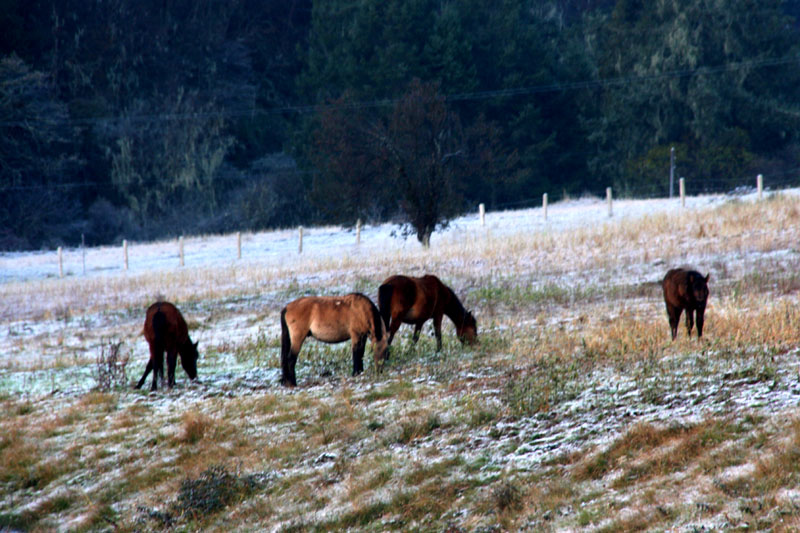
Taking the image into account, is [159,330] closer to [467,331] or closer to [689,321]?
[467,331]

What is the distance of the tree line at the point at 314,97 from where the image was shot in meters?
52.6

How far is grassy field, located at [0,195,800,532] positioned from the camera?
22.4 feet

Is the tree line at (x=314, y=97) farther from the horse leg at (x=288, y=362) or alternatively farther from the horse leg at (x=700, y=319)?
the horse leg at (x=700, y=319)

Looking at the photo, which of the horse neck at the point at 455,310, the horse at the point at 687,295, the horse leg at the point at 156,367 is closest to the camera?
the horse at the point at 687,295

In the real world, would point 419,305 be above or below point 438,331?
above

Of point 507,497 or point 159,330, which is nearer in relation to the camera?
point 507,497

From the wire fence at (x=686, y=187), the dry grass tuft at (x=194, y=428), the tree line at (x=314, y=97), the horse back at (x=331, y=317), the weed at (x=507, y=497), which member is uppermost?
the tree line at (x=314, y=97)

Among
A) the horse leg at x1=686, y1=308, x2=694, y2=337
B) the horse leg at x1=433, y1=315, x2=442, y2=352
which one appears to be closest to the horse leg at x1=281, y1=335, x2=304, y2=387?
the horse leg at x1=433, y1=315, x2=442, y2=352

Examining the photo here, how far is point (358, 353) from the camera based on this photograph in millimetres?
11508

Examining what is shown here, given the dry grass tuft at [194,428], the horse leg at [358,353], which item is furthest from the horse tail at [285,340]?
the dry grass tuft at [194,428]

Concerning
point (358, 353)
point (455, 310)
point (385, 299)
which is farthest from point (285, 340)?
point (455, 310)

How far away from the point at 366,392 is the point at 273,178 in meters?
49.1

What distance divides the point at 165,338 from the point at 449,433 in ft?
16.7

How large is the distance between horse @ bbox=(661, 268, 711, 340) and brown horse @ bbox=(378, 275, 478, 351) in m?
2.91
